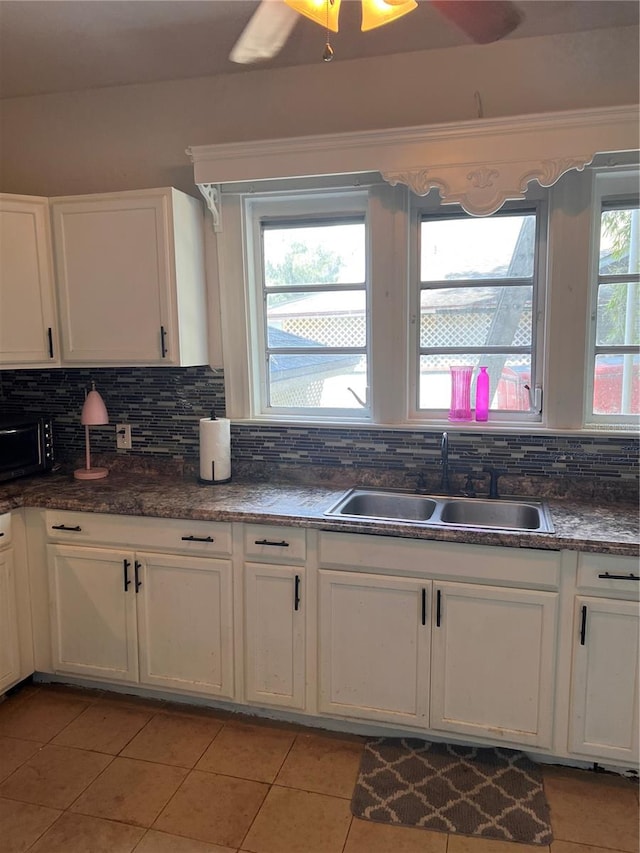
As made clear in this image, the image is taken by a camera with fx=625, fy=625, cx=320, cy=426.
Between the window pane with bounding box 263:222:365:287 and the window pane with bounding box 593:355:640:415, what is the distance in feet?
3.53

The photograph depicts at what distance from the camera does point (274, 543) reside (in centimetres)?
232

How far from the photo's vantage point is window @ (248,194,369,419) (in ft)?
9.08

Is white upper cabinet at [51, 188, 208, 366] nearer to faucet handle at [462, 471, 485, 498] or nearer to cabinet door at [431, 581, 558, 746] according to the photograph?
faucet handle at [462, 471, 485, 498]

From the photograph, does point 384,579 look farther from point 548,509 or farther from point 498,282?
point 498,282

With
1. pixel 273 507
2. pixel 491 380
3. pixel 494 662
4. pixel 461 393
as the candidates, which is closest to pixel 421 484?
pixel 461 393

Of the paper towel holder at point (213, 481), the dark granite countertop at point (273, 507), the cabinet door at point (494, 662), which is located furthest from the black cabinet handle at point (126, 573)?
the cabinet door at point (494, 662)

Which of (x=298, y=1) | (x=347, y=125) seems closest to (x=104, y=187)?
(x=347, y=125)

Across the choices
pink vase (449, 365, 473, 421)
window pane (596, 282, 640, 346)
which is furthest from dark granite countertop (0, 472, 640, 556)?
window pane (596, 282, 640, 346)

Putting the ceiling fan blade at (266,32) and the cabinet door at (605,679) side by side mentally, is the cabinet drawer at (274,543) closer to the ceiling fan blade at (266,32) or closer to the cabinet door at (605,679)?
the cabinet door at (605,679)

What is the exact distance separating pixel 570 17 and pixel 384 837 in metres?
2.79

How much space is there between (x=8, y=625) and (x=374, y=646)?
4.90ft

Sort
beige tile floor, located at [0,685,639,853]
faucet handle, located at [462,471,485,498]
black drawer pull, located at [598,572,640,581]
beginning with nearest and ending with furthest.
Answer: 1. beige tile floor, located at [0,685,639,853]
2. black drawer pull, located at [598,572,640,581]
3. faucet handle, located at [462,471,485,498]

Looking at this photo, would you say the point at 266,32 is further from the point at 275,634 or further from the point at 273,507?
the point at 275,634

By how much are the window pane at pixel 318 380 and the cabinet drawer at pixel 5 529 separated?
123cm
